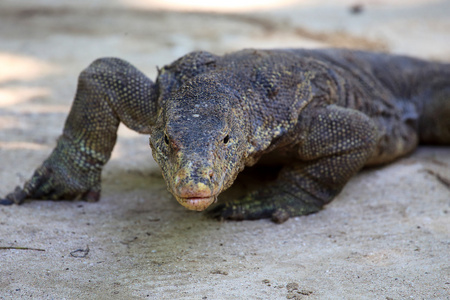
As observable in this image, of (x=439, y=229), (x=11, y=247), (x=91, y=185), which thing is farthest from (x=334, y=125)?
(x=11, y=247)

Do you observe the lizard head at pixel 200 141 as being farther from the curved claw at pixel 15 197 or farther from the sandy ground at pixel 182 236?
the curved claw at pixel 15 197

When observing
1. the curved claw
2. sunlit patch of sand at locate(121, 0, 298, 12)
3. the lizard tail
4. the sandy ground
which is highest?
sunlit patch of sand at locate(121, 0, 298, 12)

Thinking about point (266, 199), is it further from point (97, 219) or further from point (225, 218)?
point (97, 219)

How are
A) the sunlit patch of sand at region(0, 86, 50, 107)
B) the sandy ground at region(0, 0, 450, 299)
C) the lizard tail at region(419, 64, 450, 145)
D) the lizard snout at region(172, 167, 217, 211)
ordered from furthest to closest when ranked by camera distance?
the sunlit patch of sand at region(0, 86, 50, 107) → the lizard tail at region(419, 64, 450, 145) → the sandy ground at region(0, 0, 450, 299) → the lizard snout at region(172, 167, 217, 211)

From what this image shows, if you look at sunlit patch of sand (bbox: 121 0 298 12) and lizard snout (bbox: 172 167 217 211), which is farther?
sunlit patch of sand (bbox: 121 0 298 12)

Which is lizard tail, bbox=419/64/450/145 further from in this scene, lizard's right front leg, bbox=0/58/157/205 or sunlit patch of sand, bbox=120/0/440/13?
sunlit patch of sand, bbox=120/0/440/13

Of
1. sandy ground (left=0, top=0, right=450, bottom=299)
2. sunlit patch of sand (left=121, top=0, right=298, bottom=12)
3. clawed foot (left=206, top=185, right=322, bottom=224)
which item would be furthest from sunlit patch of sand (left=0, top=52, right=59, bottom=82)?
clawed foot (left=206, top=185, right=322, bottom=224)

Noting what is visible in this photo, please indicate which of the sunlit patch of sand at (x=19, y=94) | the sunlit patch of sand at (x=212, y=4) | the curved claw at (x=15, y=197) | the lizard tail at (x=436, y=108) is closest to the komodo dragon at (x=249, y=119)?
the curved claw at (x=15, y=197)

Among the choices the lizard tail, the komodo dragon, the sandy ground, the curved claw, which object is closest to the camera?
the sandy ground

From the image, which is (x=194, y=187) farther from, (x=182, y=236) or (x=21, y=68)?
(x=21, y=68)
